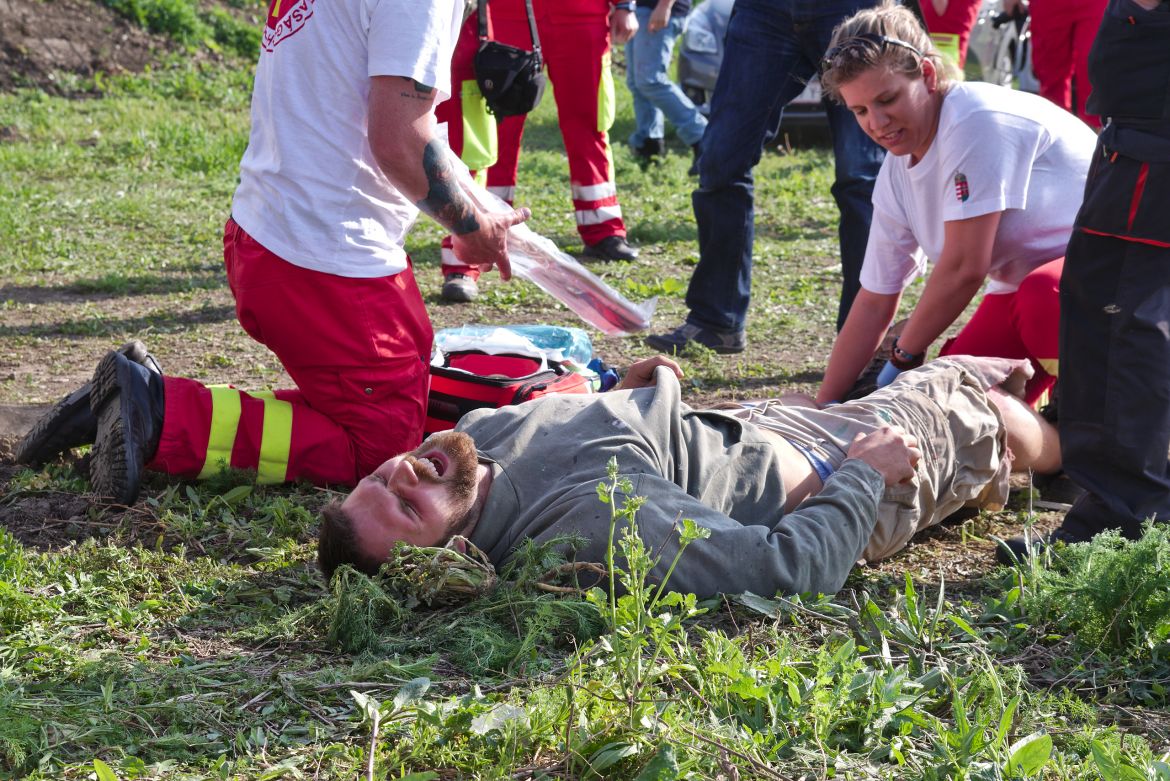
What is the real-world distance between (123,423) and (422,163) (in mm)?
1118

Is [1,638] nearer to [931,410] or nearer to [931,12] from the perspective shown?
[931,410]

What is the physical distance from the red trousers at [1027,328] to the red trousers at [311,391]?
1.83 metres

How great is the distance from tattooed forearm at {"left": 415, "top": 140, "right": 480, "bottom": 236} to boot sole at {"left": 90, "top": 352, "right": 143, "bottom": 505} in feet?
3.34

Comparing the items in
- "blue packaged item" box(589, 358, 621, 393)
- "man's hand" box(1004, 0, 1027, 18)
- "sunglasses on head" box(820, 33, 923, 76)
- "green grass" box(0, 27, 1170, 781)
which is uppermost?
"man's hand" box(1004, 0, 1027, 18)

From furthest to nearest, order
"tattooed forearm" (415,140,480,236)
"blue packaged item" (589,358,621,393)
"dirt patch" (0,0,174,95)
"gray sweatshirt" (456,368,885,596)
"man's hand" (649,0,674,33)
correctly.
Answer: "dirt patch" (0,0,174,95), "man's hand" (649,0,674,33), "blue packaged item" (589,358,621,393), "tattooed forearm" (415,140,480,236), "gray sweatshirt" (456,368,885,596)

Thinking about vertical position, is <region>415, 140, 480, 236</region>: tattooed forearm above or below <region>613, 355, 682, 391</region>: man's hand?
above

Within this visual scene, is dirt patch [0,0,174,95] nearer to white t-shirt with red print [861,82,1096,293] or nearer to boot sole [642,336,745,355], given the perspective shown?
boot sole [642,336,745,355]

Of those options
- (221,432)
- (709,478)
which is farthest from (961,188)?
(221,432)

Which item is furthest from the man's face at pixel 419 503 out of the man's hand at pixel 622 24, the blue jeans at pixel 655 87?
the blue jeans at pixel 655 87

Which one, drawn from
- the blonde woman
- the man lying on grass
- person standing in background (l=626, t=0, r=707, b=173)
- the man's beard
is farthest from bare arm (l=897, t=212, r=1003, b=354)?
person standing in background (l=626, t=0, r=707, b=173)

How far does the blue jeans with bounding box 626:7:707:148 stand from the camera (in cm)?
921

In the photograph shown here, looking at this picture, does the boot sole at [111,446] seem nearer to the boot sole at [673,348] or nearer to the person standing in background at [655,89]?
the boot sole at [673,348]

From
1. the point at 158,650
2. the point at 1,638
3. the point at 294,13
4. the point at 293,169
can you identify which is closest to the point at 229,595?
the point at 158,650

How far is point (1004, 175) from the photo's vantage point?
3609 millimetres
